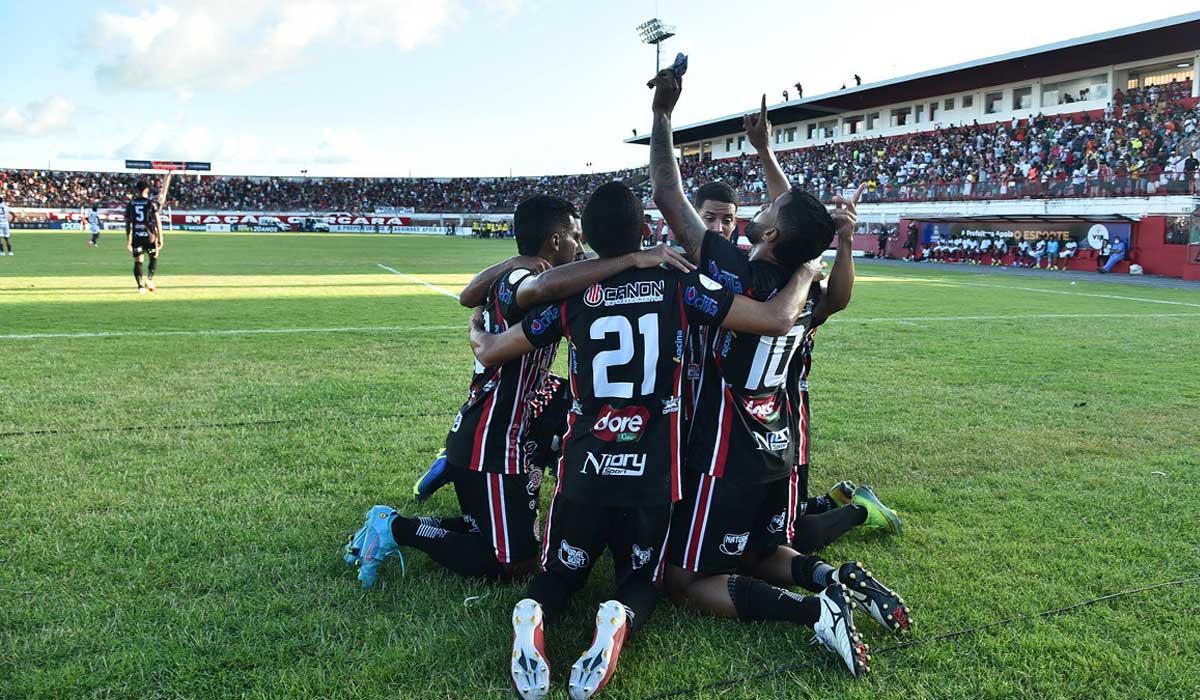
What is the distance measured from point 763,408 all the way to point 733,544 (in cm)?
56

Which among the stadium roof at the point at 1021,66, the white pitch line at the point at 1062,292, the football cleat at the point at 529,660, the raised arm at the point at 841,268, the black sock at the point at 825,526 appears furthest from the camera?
the stadium roof at the point at 1021,66

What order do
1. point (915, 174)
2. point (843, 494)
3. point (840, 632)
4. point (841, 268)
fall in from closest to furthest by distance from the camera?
point (840, 632) → point (841, 268) → point (843, 494) → point (915, 174)

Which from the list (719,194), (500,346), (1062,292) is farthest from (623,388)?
(1062,292)

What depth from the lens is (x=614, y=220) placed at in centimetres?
296

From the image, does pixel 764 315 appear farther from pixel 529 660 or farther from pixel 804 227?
pixel 529 660

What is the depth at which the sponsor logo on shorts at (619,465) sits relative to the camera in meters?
3.02

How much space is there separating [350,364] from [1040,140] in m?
37.9

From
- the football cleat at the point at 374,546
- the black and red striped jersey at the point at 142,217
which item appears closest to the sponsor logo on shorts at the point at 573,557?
the football cleat at the point at 374,546

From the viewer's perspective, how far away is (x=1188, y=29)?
3369cm

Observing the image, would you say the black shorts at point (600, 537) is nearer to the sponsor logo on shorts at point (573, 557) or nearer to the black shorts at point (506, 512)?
the sponsor logo on shorts at point (573, 557)

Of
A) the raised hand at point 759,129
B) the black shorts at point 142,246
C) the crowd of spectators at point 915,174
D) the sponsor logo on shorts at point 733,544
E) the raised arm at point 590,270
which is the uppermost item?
the crowd of spectators at point 915,174

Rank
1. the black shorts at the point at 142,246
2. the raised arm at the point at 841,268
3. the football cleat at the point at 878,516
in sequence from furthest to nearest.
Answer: the black shorts at the point at 142,246 < the football cleat at the point at 878,516 < the raised arm at the point at 841,268

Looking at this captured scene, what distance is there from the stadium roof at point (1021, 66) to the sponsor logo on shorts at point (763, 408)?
Answer: 127 ft

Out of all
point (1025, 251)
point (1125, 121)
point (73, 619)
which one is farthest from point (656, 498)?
point (1125, 121)
